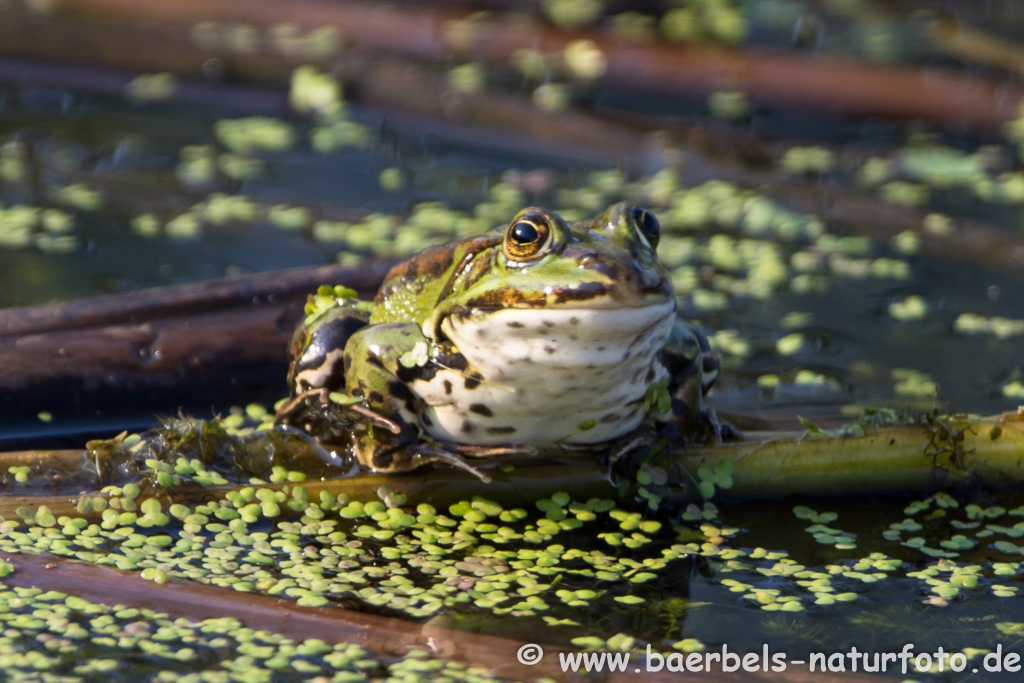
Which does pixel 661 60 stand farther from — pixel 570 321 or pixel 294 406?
pixel 570 321

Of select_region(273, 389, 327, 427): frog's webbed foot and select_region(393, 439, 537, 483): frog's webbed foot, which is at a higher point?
select_region(273, 389, 327, 427): frog's webbed foot

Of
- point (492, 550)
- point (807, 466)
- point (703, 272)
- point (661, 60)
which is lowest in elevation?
point (492, 550)

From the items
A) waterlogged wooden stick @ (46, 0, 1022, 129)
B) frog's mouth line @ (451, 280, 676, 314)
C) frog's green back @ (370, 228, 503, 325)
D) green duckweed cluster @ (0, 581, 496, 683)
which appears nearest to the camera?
green duckweed cluster @ (0, 581, 496, 683)

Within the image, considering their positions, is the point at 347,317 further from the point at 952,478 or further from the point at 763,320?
the point at 763,320

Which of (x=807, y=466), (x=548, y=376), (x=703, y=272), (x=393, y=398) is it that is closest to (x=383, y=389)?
(x=393, y=398)

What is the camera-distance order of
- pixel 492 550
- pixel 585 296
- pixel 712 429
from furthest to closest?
pixel 712 429, pixel 492 550, pixel 585 296

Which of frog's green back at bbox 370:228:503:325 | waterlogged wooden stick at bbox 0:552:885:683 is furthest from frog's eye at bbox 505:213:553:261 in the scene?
waterlogged wooden stick at bbox 0:552:885:683

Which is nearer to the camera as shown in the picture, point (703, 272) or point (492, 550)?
point (492, 550)

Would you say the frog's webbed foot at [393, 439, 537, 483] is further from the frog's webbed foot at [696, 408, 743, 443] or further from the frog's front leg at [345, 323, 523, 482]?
the frog's webbed foot at [696, 408, 743, 443]
